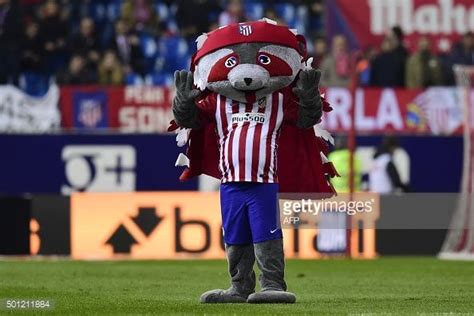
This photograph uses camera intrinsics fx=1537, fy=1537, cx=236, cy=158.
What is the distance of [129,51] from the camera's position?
23.7m

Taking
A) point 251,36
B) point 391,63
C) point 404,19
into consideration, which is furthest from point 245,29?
A: point 404,19

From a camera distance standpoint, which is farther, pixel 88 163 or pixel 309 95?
pixel 88 163

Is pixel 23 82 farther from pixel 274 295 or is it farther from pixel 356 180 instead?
pixel 274 295

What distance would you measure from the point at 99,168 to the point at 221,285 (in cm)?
830

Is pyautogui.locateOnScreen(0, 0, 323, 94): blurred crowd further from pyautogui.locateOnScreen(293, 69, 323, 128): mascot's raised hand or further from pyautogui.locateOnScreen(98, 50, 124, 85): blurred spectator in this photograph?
pyautogui.locateOnScreen(293, 69, 323, 128): mascot's raised hand

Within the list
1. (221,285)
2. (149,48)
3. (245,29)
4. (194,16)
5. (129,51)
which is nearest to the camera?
(245,29)

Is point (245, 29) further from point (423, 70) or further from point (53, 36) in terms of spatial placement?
point (53, 36)

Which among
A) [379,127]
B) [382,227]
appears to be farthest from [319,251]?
[379,127]

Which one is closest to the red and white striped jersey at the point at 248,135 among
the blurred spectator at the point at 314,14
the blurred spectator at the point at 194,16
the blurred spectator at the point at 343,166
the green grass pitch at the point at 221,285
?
the green grass pitch at the point at 221,285

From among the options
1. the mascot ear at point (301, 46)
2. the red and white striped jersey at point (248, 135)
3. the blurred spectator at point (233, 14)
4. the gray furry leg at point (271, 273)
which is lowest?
the gray furry leg at point (271, 273)

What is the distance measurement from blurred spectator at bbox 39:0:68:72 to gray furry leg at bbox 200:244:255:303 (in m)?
12.8

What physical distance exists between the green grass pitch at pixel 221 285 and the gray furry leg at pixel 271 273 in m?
0.17

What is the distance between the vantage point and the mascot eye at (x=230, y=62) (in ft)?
35.8

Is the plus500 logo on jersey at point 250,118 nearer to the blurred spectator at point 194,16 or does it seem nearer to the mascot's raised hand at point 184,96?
the mascot's raised hand at point 184,96
